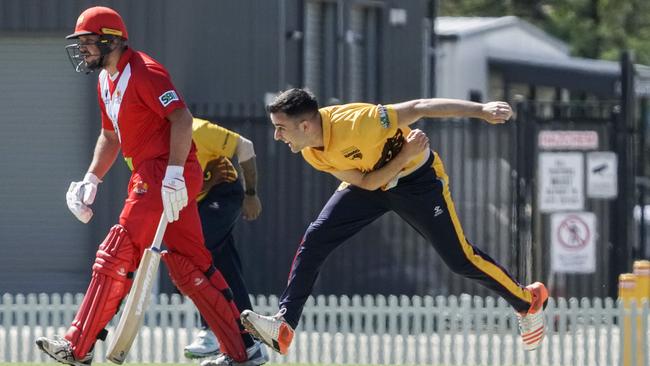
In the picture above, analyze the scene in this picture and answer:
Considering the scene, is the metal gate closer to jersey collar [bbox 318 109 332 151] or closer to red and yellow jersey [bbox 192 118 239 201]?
red and yellow jersey [bbox 192 118 239 201]

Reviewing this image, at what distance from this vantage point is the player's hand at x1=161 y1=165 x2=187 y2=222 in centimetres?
840

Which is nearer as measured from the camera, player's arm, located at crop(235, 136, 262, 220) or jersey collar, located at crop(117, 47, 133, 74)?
jersey collar, located at crop(117, 47, 133, 74)

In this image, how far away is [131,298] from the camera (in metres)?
8.66

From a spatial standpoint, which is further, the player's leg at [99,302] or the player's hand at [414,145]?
the player's hand at [414,145]

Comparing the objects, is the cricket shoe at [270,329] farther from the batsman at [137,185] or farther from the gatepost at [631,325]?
the gatepost at [631,325]

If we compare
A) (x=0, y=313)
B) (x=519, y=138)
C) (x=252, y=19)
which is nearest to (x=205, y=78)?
(x=252, y=19)

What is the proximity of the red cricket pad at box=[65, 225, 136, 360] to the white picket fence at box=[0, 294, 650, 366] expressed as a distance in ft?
8.62

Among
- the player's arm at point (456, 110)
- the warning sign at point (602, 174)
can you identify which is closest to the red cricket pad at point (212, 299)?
the player's arm at point (456, 110)

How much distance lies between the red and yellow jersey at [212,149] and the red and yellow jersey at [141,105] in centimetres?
104

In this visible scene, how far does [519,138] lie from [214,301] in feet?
18.8

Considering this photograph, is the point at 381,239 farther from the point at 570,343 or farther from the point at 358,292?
the point at 570,343

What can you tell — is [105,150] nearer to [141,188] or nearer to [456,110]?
[141,188]

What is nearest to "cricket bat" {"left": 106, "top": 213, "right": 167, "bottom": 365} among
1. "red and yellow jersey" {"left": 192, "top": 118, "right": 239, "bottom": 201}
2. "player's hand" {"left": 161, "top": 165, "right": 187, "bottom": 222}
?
"player's hand" {"left": 161, "top": 165, "right": 187, "bottom": 222}

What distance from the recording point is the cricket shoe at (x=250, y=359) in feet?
30.2
